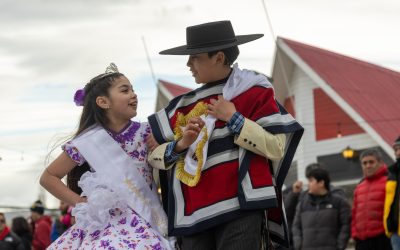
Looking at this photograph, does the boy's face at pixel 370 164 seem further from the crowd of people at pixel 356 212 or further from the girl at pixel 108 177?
the girl at pixel 108 177

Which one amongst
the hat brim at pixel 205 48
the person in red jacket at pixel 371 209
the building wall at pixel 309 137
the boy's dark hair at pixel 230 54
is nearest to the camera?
the hat brim at pixel 205 48

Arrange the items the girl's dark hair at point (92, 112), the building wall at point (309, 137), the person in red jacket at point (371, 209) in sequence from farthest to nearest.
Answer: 1. the building wall at point (309, 137)
2. the person in red jacket at point (371, 209)
3. the girl's dark hair at point (92, 112)

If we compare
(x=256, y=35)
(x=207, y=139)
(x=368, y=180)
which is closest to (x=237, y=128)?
(x=207, y=139)

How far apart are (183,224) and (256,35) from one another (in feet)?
3.46

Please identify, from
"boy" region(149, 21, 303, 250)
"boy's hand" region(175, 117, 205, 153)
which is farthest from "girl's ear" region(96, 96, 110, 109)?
"boy's hand" region(175, 117, 205, 153)

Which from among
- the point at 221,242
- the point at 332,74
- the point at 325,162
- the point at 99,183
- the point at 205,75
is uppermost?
the point at 205,75

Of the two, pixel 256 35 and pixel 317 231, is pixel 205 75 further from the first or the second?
pixel 317 231

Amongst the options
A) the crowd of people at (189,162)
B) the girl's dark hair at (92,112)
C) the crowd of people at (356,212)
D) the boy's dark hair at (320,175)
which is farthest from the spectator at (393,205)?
the girl's dark hair at (92,112)

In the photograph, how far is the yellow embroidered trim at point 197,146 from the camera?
15.7 feet

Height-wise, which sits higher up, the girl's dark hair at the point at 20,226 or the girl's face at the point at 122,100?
the girl's face at the point at 122,100

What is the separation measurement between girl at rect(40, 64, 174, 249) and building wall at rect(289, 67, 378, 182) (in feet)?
80.5

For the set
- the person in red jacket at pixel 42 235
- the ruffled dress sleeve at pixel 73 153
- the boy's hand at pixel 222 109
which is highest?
the boy's hand at pixel 222 109

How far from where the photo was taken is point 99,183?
205 inches

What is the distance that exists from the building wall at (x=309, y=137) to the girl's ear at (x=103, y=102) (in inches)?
967
